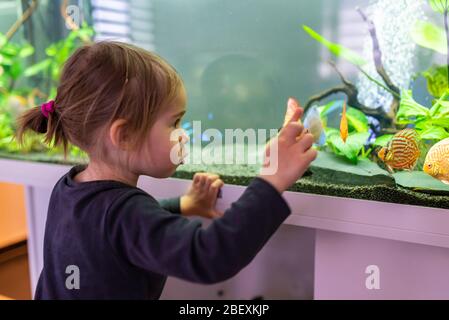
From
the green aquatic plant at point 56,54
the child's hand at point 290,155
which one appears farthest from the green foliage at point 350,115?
the green aquatic plant at point 56,54

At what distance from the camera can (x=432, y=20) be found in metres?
0.91

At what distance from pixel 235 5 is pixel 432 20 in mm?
552

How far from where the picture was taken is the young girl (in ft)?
1.69

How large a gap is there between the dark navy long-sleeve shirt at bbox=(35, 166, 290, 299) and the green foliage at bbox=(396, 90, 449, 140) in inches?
16.5

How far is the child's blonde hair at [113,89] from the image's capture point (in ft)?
1.98

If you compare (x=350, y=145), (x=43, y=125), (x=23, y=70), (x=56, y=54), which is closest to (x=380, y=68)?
(x=350, y=145)

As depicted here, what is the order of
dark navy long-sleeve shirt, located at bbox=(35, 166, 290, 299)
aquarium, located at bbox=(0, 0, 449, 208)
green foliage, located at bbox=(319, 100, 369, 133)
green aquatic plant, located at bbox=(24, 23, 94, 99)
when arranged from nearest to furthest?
dark navy long-sleeve shirt, located at bbox=(35, 166, 290, 299) < aquarium, located at bbox=(0, 0, 449, 208) < green foliage, located at bbox=(319, 100, 369, 133) < green aquatic plant, located at bbox=(24, 23, 94, 99)

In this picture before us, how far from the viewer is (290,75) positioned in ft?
3.97

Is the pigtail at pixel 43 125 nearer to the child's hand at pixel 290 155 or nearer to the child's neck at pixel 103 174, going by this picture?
the child's neck at pixel 103 174

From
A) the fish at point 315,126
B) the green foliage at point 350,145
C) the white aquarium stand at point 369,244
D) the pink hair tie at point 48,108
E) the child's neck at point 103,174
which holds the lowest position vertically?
the white aquarium stand at point 369,244

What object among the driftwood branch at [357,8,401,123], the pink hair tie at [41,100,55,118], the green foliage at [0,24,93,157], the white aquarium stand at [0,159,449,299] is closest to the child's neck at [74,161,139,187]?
the pink hair tie at [41,100,55,118]

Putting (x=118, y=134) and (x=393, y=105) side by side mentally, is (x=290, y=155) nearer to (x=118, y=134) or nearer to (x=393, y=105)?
(x=118, y=134)

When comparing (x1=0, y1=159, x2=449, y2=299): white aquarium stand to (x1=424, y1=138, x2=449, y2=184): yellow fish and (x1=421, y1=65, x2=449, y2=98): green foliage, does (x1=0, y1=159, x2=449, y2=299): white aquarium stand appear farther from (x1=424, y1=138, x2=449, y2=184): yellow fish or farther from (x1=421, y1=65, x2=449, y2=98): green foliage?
(x1=421, y1=65, x2=449, y2=98): green foliage

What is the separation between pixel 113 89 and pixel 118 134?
71 mm
